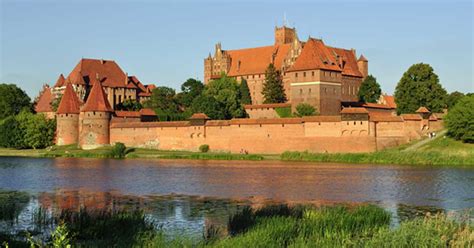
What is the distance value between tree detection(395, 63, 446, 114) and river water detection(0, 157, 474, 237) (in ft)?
46.0

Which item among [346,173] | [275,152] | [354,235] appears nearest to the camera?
[354,235]

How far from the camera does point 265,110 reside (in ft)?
160

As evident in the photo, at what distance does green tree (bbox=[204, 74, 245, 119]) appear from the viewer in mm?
47969

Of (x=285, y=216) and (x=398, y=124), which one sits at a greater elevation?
(x=398, y=124)

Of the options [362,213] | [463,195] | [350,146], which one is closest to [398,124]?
[350,146]

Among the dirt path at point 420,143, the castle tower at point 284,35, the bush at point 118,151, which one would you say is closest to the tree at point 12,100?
the bush at point 118,151

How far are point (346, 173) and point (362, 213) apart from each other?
46.6 feet

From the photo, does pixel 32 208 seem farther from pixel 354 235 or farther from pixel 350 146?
pixel 350 146

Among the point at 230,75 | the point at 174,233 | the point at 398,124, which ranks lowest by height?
the point at 174,233

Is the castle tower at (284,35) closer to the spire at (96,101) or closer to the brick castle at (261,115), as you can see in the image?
the brick castle at (261,115)

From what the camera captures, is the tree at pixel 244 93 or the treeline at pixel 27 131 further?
the tree at pixel 244 93

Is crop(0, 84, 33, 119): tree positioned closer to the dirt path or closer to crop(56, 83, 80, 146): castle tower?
crop(56, 83, 80, 146): castle tower

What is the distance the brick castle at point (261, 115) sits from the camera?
119ft

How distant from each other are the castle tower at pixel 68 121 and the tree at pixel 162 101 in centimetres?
788
